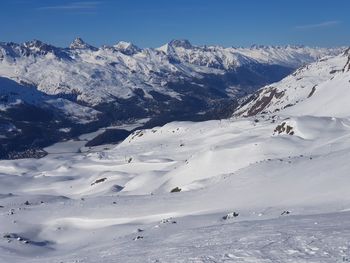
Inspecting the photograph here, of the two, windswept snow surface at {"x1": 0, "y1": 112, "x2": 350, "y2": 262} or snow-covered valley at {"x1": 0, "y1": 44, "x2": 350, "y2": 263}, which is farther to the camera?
snow-covered valley at {"x1": 0, "y1": 44, "x2": 350, "y2": 263}

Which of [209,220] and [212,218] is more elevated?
[212,218]

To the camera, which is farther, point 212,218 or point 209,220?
point 212,218

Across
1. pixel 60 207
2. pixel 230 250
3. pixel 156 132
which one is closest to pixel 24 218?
pixel 60 207

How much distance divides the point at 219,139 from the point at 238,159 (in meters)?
52.4

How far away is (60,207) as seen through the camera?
129ft

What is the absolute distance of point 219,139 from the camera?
127562mm

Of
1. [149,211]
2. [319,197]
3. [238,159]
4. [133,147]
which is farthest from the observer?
[133,147]

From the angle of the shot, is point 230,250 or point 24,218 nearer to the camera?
point 230,250

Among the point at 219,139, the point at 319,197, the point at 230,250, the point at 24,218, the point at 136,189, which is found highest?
the point at 219,139

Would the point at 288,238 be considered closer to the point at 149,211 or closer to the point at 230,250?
the point at 230,250

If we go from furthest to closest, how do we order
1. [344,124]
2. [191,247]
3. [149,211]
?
[344,124]
[149,211]
[191,247]

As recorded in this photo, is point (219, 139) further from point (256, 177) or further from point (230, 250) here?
point (230, 250)

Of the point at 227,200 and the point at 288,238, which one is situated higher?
the point at 227,200

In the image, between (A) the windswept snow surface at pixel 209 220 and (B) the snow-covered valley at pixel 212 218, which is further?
(B) the snow-covered valley at pixel 212 218
